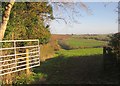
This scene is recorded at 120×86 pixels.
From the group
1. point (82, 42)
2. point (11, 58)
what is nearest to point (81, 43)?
point (82, 42)

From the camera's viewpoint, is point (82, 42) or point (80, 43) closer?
point (80, 43)

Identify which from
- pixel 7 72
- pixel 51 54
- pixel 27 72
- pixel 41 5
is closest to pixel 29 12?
pixel 41 5

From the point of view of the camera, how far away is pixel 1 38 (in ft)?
39.7

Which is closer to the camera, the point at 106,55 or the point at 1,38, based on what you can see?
the point at 1,38

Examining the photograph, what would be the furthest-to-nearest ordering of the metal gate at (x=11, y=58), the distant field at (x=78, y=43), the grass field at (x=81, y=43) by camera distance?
the grass field at (x=81, y=43) → the distant field at (x=78, y=43) → the metal gate at (x=11, y=58)

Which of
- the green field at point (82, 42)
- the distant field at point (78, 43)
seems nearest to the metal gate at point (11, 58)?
the distant field at point (78, 43)

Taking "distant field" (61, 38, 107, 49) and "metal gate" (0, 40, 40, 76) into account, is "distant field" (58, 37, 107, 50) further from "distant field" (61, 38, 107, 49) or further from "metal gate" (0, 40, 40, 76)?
"metal gate" (0, 40, 40, 76)

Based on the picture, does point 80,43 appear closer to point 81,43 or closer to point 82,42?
point 81,43

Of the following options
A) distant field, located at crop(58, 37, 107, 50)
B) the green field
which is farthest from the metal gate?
the green field

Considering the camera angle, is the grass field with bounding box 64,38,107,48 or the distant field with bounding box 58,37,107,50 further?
the grass field with bounding box 64,38,107,48

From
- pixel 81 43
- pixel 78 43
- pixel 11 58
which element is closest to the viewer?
pixel 11 58

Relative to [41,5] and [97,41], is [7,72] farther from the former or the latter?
[97,41]

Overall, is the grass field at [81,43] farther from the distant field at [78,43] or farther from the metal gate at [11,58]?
the metal gate at [11,58]

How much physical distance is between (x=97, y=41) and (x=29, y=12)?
27009 millimetres
